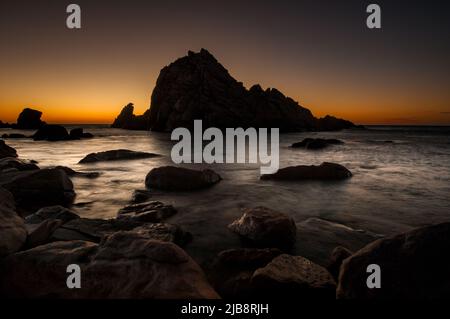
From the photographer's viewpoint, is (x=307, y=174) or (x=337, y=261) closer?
(x=337, y=261)

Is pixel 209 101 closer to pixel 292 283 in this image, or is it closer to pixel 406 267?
pixel 292 283

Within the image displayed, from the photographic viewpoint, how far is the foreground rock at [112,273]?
3238mm

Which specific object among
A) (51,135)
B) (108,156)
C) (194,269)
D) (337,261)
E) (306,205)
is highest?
(51,135)

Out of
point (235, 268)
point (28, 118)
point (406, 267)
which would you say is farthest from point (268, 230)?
point (28, 118)

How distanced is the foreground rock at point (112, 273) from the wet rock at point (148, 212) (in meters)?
2.83

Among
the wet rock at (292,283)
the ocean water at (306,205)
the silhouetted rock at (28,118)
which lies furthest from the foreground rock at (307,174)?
the silhouetted rock at (28,118)

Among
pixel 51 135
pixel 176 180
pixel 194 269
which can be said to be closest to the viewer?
pixel 194 269

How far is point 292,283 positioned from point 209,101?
78.7 meters

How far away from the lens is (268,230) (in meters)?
5.67

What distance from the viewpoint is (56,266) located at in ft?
11.6

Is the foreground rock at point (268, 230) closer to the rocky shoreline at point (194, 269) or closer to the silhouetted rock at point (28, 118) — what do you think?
the rocky shoreline at point (194, 269)

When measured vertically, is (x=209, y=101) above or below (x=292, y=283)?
above
